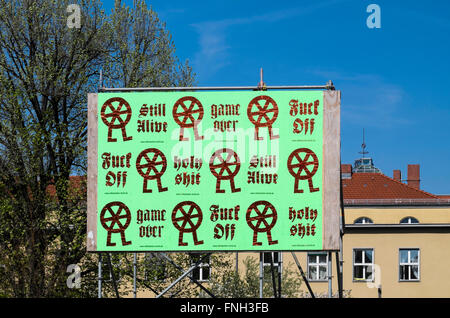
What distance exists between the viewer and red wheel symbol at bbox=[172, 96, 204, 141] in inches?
571

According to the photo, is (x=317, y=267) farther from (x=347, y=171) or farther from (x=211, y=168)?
(x=211, y=168)

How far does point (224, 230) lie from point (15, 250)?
42.9 feet

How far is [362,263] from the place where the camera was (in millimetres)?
44312

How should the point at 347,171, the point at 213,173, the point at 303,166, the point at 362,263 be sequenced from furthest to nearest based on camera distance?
1. the point at 347,171
2. the point at 362,263
3. the point at 213,173
4. the point at 303,166

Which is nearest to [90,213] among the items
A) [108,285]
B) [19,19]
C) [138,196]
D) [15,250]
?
[138,196]

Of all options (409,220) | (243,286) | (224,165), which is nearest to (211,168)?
(224,165)

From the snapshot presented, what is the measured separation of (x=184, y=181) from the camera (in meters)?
14.5

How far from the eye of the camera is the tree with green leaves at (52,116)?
25078mm

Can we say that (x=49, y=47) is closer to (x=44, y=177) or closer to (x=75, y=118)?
(x=75, y=118)

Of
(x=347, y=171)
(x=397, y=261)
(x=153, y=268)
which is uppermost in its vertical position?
(x=347, y=171)

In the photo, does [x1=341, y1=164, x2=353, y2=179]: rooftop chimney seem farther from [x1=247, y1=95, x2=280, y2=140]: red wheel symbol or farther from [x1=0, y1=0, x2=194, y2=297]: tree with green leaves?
[x1=247, y1=95, x2=280, y2=140]: red wheel symbol

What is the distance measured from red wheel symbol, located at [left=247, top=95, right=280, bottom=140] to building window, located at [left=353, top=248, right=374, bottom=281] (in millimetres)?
31760

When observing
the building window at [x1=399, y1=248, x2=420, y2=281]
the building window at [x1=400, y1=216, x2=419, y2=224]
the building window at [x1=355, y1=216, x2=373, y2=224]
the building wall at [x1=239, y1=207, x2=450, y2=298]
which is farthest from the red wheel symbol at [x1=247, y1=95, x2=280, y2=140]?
the building window at [x1=400, y1=216, x2=419, y2=224]

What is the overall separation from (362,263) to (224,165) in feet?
105
